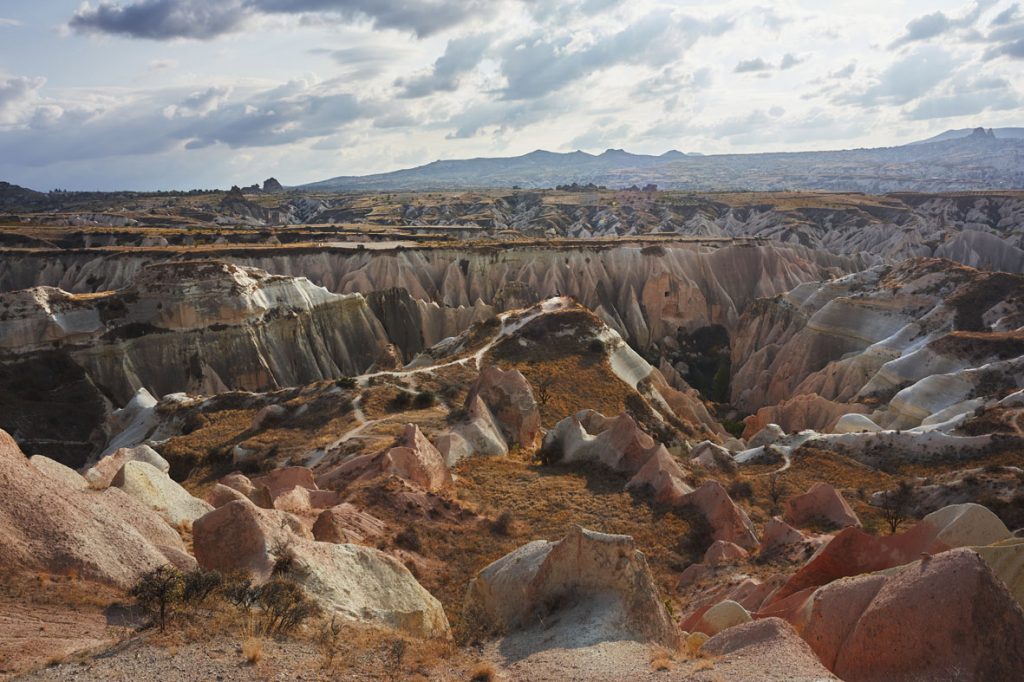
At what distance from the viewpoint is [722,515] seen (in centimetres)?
1911

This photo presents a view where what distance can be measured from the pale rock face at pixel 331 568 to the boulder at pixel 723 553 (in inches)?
312

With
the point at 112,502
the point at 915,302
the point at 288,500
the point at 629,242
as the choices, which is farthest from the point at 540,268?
the point at 112,502

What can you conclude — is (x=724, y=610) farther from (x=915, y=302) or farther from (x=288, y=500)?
(x=915, y=302)

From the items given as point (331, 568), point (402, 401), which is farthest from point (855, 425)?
point (331, 568)

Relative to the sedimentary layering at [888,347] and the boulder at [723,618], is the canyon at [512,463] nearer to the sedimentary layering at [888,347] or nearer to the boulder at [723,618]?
the boulder at [723,618]

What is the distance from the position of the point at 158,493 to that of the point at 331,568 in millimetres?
5878

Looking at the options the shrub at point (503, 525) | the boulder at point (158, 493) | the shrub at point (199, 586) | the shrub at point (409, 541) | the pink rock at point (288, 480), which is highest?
the shrub at point (199, 586)

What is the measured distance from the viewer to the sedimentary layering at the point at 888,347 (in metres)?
33.2

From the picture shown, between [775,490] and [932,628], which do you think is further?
[775,490]

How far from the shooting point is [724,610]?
1237cm

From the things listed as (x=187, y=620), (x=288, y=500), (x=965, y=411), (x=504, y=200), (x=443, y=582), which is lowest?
(x=965, y=411)

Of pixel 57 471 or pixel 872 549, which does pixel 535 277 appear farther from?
pixel 872 549

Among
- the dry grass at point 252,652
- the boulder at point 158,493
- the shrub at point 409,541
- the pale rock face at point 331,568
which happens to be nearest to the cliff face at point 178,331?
the boulder at point 158,493

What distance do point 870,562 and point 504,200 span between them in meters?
161
